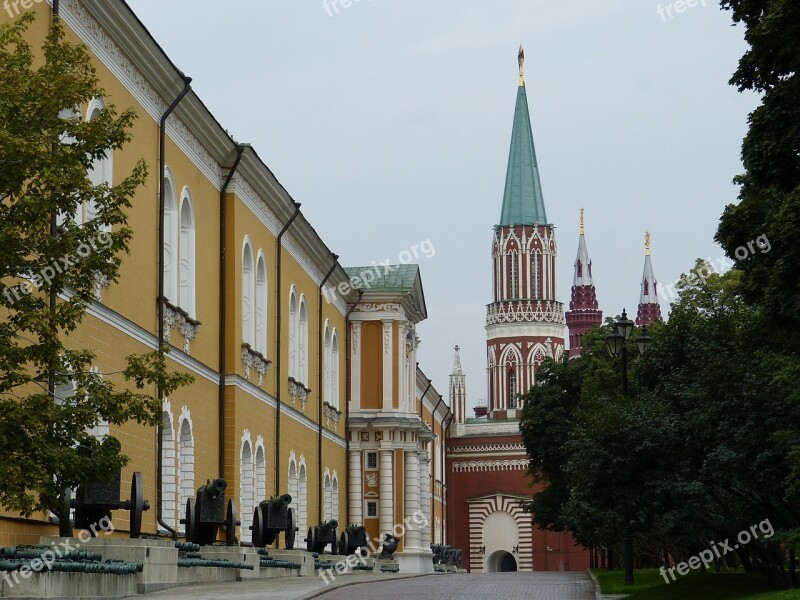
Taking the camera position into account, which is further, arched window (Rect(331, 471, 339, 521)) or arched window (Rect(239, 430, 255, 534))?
arched window (Rect(331, 471, 339, 521))

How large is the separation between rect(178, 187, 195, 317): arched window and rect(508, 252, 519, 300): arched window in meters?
85.3

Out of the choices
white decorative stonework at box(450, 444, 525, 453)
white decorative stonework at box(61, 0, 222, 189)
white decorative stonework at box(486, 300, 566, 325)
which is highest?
white decorative stonework at box(486, 300, 566, 325)

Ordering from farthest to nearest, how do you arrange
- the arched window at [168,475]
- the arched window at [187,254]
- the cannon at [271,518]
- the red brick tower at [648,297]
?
the red brick tower at [648,297], the cannon at [271,518], the arched window at [187,254], the arched window at [168,475]

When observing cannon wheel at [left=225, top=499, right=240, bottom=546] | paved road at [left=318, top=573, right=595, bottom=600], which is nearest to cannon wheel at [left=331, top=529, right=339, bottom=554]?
cannon wheel at [left=225, top=499, right=240, bottom=546]

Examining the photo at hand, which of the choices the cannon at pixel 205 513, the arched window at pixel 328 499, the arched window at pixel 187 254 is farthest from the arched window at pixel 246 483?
the arched window at pixel 328 499

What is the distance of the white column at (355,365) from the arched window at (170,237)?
28.0 meters

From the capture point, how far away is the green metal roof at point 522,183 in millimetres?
117188

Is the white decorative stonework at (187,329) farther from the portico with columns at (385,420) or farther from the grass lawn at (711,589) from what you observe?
the portico with columns at (385,420)

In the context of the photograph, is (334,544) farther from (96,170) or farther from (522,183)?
(522,183)

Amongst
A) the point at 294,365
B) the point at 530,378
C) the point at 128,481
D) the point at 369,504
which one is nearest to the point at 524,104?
the point at 530,378

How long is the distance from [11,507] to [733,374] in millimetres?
12404

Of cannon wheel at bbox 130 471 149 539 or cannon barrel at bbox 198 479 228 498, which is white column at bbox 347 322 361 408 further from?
cannon wheel at bbox 130 471 149 539

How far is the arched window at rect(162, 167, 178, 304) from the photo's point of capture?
32.2 meters

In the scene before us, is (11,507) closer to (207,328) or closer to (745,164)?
(745,164)
